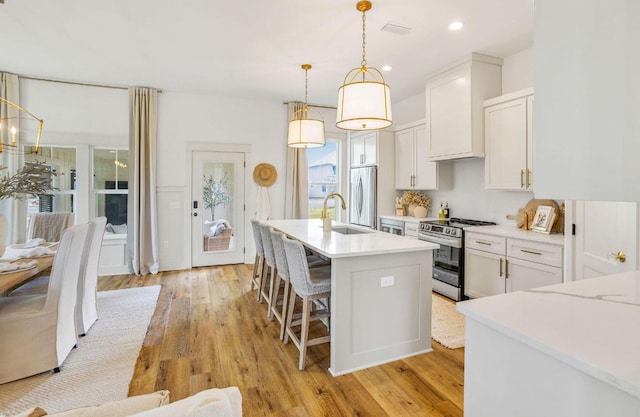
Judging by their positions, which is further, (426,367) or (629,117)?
(426,367)

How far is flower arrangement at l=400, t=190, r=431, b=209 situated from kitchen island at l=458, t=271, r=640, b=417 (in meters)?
3.97

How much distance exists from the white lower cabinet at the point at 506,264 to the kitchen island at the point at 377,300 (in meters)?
1.20

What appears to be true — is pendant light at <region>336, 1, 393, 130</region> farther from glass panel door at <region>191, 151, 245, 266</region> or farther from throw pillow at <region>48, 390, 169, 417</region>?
glass panel door at <region>191, 151, 245, 266</region>

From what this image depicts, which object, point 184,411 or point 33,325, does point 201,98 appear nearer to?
point 33,325

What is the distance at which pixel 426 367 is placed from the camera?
97.2 inches

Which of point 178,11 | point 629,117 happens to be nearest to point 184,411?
point 629,117

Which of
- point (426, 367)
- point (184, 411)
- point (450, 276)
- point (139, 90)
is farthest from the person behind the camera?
point (139, 90)

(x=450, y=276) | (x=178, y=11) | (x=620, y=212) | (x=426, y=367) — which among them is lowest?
(x=426, y=367)

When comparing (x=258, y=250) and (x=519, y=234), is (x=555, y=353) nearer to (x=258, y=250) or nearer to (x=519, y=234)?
(x=519, y=234)

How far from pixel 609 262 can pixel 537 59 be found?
5.97 ft

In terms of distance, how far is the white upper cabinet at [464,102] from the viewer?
12.8 feet

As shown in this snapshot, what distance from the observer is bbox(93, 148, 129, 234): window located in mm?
5137

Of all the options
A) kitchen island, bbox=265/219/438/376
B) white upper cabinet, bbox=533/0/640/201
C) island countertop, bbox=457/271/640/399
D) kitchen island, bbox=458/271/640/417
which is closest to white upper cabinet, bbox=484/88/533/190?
kitchen island, bbox=265/219/438/376

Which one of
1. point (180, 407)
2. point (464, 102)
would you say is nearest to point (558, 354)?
point (180, 407)
